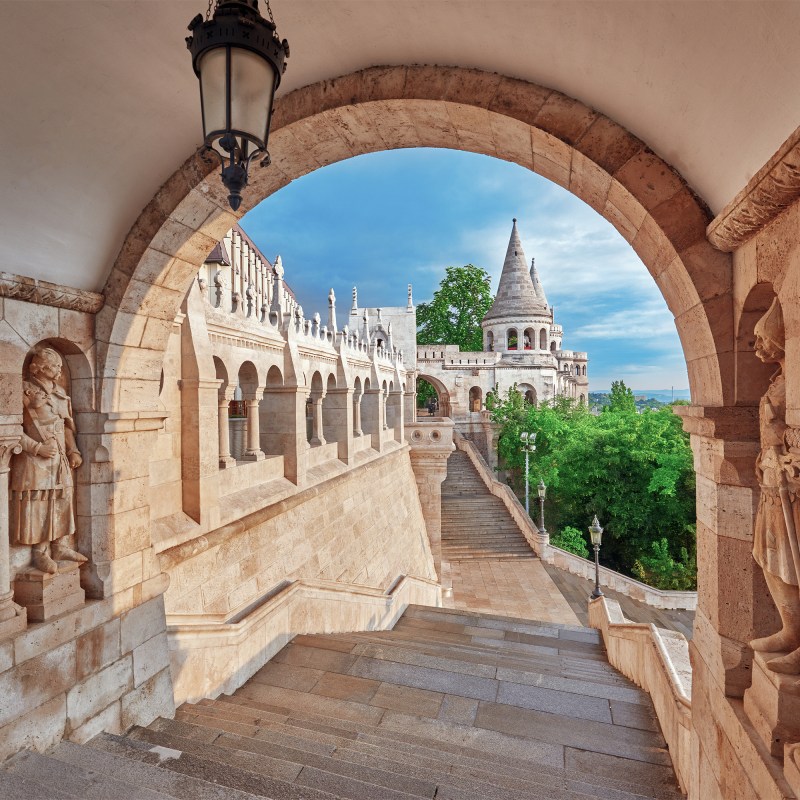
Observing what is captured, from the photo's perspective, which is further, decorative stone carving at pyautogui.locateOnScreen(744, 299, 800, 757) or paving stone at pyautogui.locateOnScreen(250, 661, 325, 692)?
paving stone at pyautogui.locateOnScreen(250, 661, 325, 692)

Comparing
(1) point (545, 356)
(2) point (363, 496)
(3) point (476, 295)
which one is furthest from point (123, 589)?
(3) point (476, 295)

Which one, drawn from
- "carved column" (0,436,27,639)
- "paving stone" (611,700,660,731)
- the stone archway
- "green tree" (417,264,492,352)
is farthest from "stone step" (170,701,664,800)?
"green tree" (417,264,492,352)

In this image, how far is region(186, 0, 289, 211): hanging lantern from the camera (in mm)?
1719

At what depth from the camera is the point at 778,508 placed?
2109mm

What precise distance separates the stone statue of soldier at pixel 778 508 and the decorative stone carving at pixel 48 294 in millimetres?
3855

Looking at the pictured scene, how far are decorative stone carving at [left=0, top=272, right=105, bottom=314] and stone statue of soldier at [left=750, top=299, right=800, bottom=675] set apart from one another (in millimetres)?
3855

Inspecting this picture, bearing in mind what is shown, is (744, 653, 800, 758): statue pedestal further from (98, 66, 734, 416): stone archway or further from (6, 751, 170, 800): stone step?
(6, 751, 170, 800): stone step

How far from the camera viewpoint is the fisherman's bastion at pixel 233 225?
206 centimetres

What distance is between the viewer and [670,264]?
102 inches

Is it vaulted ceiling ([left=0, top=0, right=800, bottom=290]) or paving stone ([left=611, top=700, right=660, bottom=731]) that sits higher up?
vaulted ceiling ([left=0, top=0, right=800, bottom=290])

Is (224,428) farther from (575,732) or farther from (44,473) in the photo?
(575,732)

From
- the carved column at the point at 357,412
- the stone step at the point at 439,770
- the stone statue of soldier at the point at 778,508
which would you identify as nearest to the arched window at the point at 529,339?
the carved column at the point at 357,412

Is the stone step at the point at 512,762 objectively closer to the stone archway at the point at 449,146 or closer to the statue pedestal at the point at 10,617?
the statue pedestal at the point at 10,617

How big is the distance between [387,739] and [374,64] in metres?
4.37
